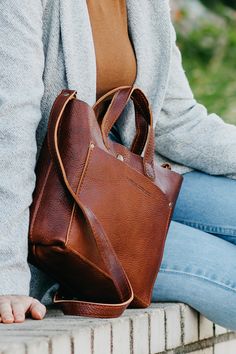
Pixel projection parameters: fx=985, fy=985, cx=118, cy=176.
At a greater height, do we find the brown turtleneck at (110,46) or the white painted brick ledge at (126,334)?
the brown turtleneck at (110,46)

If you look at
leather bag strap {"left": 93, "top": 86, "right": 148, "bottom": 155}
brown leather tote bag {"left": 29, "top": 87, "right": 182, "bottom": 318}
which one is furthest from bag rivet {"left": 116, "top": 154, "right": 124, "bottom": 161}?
leather bag strap {"left": 93, "top": 86, "right": 148, "bottom": 155}

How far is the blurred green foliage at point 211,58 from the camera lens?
8.13m

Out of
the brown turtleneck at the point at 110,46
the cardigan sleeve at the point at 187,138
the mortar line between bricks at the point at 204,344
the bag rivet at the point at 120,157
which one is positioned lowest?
the mortar line between bricks at the point at 204,344

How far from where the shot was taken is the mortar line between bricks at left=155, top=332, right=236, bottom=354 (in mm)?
2659

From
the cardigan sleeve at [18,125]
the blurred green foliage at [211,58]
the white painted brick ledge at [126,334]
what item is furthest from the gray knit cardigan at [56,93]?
the blurred green foliage at [211,58]

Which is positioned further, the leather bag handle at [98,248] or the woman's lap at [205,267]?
the woman's lap at [205,267]

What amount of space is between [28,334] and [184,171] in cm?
121

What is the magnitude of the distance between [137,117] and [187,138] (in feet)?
1.27

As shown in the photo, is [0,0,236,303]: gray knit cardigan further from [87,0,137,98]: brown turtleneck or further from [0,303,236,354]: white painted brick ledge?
[0,303,236,354]: white painted brick ledge

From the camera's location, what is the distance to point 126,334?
2.30 m

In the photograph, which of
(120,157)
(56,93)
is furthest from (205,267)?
(56,93)

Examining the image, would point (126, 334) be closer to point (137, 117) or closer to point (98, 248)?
point (98, 248)

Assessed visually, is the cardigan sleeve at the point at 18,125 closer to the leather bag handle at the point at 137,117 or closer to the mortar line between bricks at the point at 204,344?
the leather bag handle at the point at 137,117

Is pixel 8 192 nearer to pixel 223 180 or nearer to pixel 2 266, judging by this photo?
pixel 2 266
